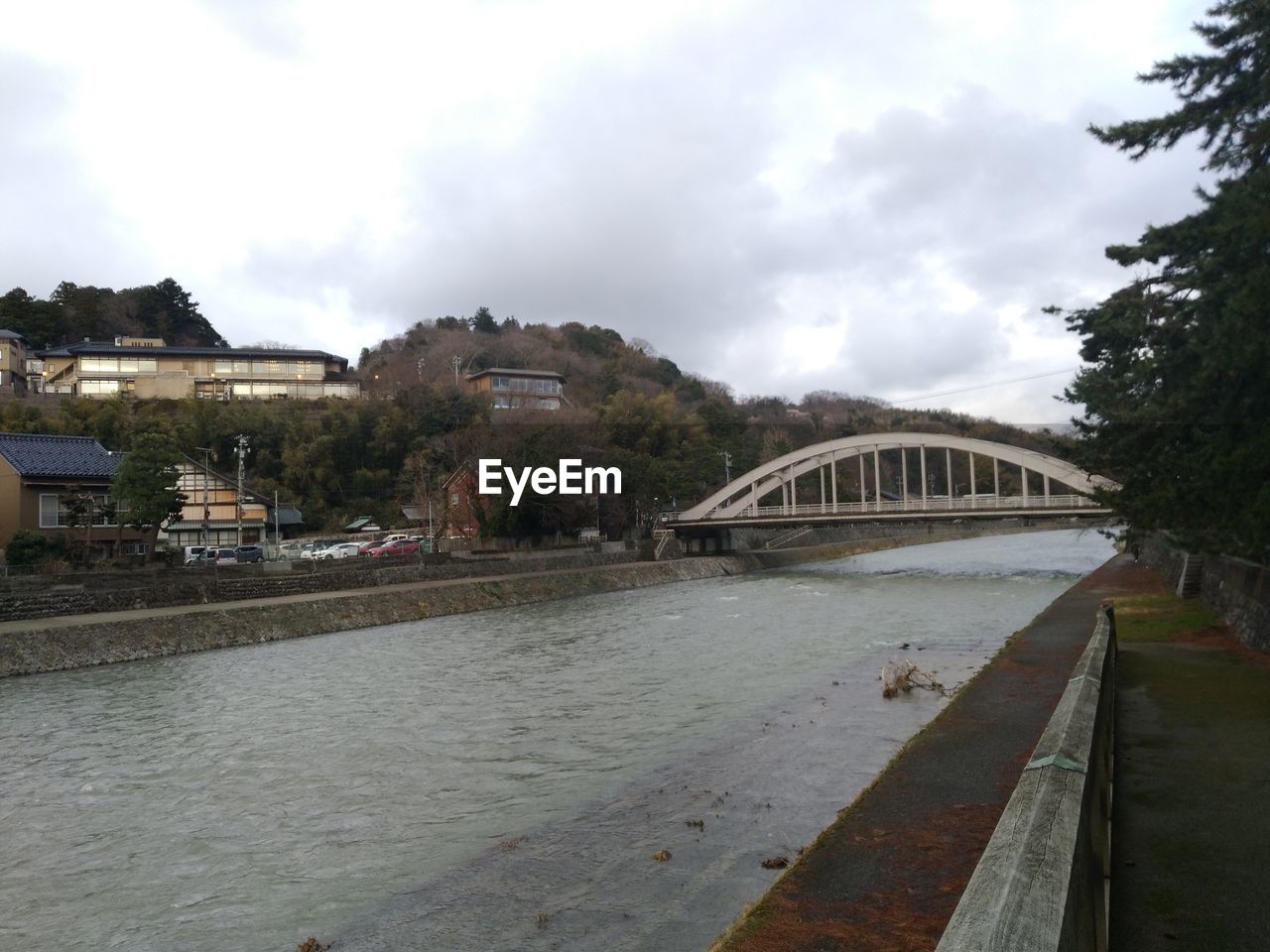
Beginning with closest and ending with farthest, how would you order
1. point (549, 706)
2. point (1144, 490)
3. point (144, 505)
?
point (549, 706), point (1144, 490), point (144, 505)

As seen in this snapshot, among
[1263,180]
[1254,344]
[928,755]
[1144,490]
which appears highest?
[1263,180]

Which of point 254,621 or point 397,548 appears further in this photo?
point 397,548

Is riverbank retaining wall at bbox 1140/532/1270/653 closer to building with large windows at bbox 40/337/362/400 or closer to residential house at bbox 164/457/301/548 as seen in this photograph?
residential house at bbox 164/457/301/548

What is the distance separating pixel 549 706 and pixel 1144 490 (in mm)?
10827

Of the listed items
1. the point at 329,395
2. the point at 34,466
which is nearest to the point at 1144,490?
the point at 34,466

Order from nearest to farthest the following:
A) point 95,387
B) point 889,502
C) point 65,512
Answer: point 65,512 → point 889,502 → point 95,387

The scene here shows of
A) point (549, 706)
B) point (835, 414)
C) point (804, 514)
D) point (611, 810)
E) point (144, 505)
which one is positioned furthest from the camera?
point (835, 414)

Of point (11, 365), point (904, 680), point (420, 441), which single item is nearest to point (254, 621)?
point (904, 680)

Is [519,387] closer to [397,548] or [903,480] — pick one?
[903,480]

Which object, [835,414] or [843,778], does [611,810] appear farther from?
[835,414]

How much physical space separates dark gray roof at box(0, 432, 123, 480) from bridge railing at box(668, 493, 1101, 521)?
32.1m

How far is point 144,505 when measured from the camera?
101ft

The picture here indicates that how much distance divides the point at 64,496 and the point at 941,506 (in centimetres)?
3942

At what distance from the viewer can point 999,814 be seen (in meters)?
6.33
